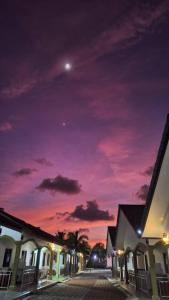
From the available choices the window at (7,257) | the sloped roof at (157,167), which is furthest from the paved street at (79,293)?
the sloped roof at (157,167)

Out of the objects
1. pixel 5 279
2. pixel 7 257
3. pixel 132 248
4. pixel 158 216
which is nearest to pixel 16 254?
pixel 5 279

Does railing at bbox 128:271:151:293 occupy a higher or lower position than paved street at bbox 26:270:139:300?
higher

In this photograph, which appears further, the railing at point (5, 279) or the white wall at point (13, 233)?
the white wall at point (13, 233)

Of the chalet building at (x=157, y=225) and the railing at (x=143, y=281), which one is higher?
the chalet building at (x=157, y=225)

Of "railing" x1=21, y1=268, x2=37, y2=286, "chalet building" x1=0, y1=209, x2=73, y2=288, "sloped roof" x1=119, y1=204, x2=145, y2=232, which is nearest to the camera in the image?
"chalet building" x1=0, y1=209, x2=73, y2=288

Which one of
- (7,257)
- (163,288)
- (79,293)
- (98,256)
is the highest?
(98,256)

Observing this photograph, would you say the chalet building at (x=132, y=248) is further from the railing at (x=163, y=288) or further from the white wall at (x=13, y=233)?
the white wall at (x=13, y=233)

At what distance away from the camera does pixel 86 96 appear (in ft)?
47.7

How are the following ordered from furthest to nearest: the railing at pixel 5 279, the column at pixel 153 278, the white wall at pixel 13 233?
the white wall at pixel 13 233 → the railing at pixel 5 279 → the column at pixel 153 278

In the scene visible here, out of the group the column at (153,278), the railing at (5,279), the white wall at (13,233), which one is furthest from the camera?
the white wall at (13,233)

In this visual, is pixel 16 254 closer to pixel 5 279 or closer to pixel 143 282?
pixel 5 279

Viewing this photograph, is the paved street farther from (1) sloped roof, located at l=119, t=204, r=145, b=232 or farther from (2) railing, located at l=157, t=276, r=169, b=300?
(1) sloped roof, located at l=119, t=204, r=145, b=232

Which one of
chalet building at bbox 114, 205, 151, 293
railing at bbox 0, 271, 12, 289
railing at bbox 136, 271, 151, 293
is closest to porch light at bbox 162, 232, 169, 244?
chalet building at bbox 114, 205, 151, 293

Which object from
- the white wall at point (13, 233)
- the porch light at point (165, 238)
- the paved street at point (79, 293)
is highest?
the white wall at point (13, 233)
